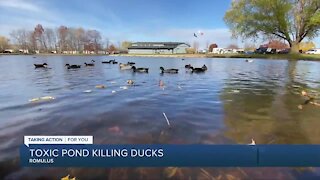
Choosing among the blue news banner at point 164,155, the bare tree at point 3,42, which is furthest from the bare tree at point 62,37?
the blue news banner at point 164,155

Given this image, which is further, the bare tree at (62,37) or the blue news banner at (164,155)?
the bare tree at (62,37)

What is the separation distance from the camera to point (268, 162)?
332 cm

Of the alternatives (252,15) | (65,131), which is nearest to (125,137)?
(65,131)

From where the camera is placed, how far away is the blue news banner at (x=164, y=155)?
3137 millimetres

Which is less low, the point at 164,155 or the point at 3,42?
the point at 3,42

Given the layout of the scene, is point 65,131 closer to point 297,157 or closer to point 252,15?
point 297,157

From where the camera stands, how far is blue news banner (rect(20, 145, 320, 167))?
3137mm

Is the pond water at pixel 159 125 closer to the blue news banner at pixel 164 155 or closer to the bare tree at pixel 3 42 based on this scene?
the blue news banner at pixel 164 155

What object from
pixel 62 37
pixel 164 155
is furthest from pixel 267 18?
pixel 164 155

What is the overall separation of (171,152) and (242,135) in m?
4.07

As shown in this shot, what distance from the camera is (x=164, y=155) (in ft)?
10.4

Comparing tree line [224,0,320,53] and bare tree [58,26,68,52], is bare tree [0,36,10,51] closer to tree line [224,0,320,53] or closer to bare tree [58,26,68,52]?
bare tree [58,26,68,52]

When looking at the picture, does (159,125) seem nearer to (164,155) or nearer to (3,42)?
(164,155)

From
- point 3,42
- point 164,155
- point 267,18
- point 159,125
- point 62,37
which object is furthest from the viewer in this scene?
point 267,18
